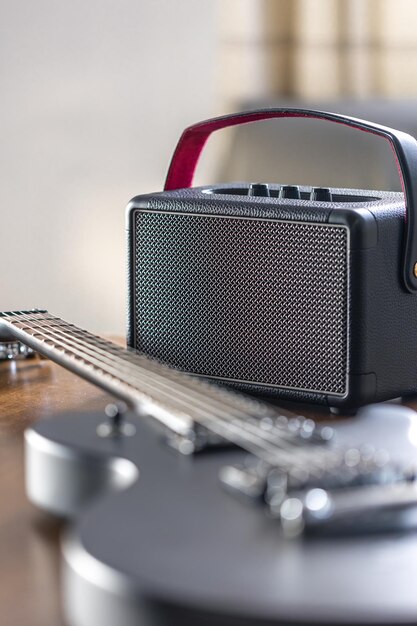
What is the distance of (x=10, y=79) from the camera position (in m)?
1.94

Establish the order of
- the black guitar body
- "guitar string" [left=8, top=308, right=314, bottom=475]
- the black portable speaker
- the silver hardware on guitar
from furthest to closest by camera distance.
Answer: the silver hardware on guitar
the black portable speaker
"guitar string" [left=8, top=308, right=314, bottom=475]
the black guitar body

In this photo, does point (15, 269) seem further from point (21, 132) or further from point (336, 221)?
point (336, 221)

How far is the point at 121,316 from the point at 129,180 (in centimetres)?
27

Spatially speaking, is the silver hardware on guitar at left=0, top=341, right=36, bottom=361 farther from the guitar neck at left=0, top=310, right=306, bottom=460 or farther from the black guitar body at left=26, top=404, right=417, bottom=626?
the black guitar body at left=26, top=404, right=417, bottom=626

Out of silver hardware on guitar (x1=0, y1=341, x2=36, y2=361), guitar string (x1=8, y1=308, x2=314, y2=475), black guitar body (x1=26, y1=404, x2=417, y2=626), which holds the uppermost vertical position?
guitar string (x1=8, y1=308, x2=314, y2=475)

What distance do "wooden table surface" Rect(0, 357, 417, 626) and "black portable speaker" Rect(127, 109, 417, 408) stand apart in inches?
2.1

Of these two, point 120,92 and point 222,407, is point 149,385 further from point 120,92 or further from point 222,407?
point 120,92

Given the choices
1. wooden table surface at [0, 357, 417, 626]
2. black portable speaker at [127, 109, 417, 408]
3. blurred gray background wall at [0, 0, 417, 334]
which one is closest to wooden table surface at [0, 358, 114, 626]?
wooden table surface at [0, 357, 417, 626]

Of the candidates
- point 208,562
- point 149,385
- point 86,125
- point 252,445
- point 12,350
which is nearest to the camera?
point 208,562

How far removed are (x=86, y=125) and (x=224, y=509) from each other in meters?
1.61

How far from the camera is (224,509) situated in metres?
0.49

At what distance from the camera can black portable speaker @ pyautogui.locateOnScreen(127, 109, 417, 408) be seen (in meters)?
0.82

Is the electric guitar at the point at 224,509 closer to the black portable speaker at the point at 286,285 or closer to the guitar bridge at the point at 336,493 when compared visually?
the guitar bridge at the point at 336,493

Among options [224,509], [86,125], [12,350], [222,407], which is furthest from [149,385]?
[86,125]
